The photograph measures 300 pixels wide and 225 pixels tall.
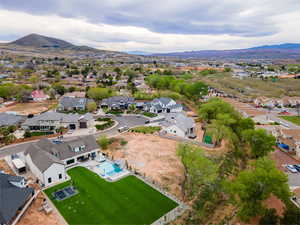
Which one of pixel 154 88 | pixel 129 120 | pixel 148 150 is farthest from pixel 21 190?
pixel 154 88

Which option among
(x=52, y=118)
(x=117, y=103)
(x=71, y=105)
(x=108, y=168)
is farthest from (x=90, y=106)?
(x=108, y=168)

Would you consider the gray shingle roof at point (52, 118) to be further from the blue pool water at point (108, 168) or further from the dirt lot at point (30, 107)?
the blue pool water at point (108, 168)

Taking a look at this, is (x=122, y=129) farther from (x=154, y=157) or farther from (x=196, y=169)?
(x=196, y=169)

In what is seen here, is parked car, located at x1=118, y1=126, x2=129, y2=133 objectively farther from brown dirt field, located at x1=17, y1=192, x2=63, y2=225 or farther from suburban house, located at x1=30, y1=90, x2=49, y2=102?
suburban house, located at x1=30, y1=90, x2=49, y2=102

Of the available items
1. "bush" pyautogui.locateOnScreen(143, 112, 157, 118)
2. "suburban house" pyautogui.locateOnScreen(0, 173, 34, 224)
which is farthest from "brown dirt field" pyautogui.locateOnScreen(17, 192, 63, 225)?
"bush" pyautogui.locateOnScreen(143, 112, 157, 118)

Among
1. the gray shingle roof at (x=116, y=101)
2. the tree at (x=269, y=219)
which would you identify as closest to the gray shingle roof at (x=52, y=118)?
the gray shingle roof at (x=116, y=101)

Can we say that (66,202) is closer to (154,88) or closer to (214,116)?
(214,116)
